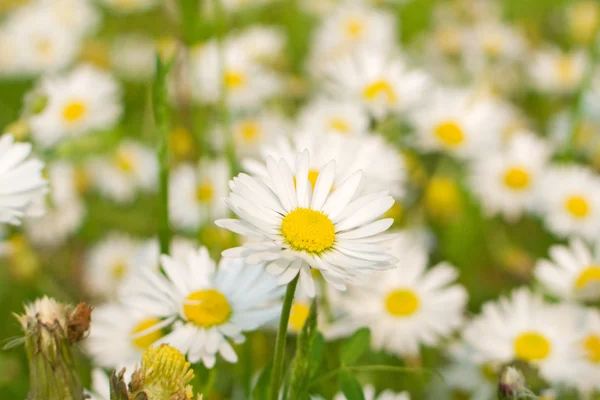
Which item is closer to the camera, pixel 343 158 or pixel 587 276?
pixel 343 158

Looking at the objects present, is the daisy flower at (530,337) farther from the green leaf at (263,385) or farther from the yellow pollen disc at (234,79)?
Answer: the yellow pollen disc at (234,79)

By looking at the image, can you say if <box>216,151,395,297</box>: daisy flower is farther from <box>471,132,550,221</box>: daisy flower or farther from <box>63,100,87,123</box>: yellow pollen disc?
<box>63,100,87,123</box>: yellow pollen disc

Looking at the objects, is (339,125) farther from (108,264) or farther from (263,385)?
(263,385)

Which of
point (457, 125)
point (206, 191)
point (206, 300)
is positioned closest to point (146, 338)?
point (206, 300)

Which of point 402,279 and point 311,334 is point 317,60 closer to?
point 402,279

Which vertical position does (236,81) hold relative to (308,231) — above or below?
above

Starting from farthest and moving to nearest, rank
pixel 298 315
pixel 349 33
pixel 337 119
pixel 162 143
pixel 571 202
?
pixel 349 33 < pixel 337 119 < pixel 571 202 < pixel 298 315 < pixel 162 143

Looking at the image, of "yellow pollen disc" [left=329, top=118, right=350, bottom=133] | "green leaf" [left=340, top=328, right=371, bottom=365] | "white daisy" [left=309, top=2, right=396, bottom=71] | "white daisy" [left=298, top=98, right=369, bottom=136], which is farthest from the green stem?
"white daisy" [left=309, top=2, right=396, bottom=71]
